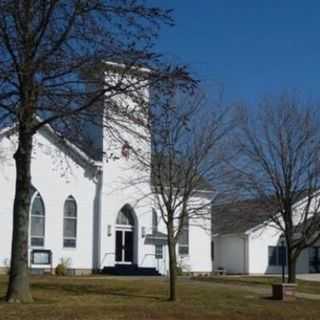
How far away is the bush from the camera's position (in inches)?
1469

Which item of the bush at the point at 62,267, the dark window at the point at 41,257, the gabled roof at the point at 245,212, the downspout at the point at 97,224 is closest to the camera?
the gabled roof at the point at 245,212

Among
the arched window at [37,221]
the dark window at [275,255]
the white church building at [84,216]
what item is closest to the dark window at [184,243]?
the white church building at [84,216]

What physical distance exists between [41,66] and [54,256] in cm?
2308

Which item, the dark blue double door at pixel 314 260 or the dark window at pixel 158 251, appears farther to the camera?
the dark blue double door at pixel 314 260

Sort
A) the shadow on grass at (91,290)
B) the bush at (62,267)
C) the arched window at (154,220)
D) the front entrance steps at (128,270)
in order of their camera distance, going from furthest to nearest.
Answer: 1. the arched window at (154,220)
2. the front entrance steps at (128,270)
3. the bush at (62,267)
4. the shadow on grass at (91,290)

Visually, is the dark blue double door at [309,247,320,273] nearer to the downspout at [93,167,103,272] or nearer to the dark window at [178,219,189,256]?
the dark window at [178,219,189,256]

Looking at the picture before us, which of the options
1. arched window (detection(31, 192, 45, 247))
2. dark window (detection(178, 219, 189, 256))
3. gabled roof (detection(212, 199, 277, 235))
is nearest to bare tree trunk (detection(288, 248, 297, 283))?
gabled roof (detection(212, 199, 277, 235))

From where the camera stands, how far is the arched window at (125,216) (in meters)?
42.1

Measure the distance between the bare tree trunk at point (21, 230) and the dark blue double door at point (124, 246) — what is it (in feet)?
74.9

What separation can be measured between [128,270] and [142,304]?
19702mm

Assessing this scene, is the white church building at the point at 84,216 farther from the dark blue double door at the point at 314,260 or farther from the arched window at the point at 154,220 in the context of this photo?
the dark blue double door at the point at 314,260

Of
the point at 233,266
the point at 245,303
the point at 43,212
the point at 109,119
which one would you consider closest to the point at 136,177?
the point at 43,212

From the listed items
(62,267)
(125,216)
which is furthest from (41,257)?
(125,216)

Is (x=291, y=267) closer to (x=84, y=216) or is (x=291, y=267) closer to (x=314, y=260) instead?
(x=84, y=216)
